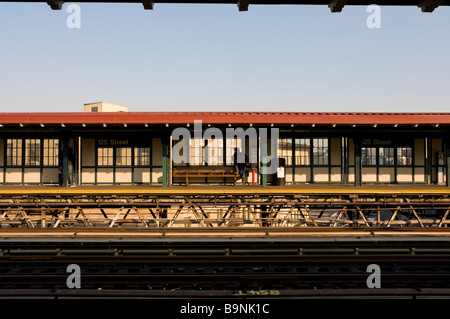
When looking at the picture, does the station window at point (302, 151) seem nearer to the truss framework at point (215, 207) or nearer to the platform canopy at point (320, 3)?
the truss framework at point (215, 207)

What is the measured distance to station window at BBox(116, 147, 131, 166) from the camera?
58.7 ft

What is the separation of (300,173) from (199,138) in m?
6.10

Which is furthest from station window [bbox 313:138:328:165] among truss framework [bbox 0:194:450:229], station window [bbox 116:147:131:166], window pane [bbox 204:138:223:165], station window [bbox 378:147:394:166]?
station window [bbox 116:147:131:166]

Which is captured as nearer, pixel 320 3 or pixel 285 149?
pixel 320 3

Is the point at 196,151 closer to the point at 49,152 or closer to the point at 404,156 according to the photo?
the point at 49,152

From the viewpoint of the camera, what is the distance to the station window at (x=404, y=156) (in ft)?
60.3

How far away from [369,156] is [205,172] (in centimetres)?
945

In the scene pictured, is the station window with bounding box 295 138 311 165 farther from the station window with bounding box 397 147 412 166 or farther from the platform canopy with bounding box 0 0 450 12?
the platform canopy with bounding box 0 0 450 12

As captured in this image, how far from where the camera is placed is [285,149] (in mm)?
18125

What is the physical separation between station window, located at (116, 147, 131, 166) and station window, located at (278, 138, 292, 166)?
8496 mm

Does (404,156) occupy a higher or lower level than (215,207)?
higher

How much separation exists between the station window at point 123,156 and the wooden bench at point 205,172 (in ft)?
8.99
